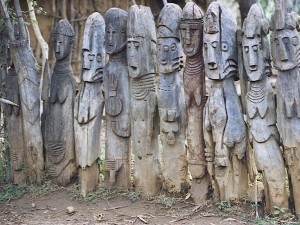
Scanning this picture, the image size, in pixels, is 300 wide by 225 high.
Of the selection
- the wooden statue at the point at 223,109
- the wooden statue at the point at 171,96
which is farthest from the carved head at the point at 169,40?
the wooden statue at the point at 223,109

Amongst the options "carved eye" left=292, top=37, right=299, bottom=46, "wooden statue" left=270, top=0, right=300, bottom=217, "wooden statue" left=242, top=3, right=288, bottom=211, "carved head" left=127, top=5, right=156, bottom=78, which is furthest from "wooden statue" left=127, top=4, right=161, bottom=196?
"carved eye" left=292, top=37, right=299, bottom=46

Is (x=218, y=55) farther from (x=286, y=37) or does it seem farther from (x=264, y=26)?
(x=286, y=37)

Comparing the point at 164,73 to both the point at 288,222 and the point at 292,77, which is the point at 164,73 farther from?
the point at 288,222

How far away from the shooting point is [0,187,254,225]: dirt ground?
534 cm

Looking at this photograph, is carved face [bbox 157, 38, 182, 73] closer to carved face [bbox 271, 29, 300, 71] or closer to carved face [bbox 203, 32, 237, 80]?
carved face [bbox 203, 32, 237, 80]

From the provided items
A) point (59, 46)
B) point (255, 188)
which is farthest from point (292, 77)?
point (59, 46)

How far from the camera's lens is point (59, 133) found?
20.3 feet

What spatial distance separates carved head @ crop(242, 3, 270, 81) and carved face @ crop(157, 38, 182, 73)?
2.56 ft

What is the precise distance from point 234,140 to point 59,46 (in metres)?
2.37

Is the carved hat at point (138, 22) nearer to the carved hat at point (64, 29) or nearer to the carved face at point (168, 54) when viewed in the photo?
the carved face at point (168, 54)

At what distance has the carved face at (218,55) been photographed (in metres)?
5.29

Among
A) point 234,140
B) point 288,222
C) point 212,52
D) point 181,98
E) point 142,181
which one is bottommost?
point 288,222

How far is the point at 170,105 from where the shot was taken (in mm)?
5609

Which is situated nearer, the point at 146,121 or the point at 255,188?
the point at 255,188
